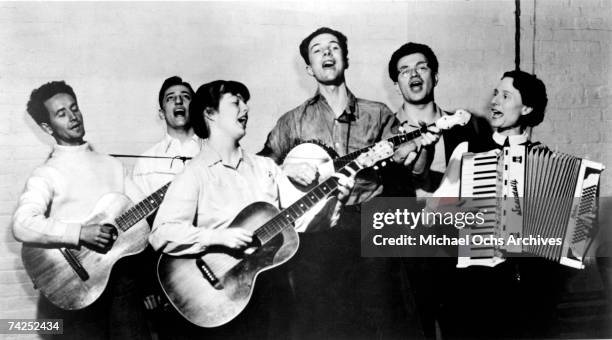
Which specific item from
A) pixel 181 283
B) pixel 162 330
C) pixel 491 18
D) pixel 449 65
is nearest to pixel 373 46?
pixel 449 65

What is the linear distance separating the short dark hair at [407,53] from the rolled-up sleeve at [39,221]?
209 centimetres

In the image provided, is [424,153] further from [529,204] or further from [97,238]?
[97,238]

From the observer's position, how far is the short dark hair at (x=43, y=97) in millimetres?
3891

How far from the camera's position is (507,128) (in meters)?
4.15

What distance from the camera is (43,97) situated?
3.89 meters

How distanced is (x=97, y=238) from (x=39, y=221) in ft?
1.17

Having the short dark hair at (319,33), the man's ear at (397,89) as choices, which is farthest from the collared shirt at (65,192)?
the man's ear at (397,89)

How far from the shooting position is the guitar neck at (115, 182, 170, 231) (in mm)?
3836

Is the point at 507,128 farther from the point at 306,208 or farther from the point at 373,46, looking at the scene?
the point at 306,208

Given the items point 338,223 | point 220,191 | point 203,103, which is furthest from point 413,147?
point 203,103

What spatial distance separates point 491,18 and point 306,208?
5.84 ft

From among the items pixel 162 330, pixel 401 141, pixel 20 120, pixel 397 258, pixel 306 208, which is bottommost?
pixel 162 330

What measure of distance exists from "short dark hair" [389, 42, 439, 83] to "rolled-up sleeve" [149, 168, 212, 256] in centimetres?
141

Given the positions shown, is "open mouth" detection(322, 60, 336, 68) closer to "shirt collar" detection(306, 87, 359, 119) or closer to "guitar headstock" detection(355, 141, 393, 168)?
"shirt collar" detection(306, 87, 359, 119)
